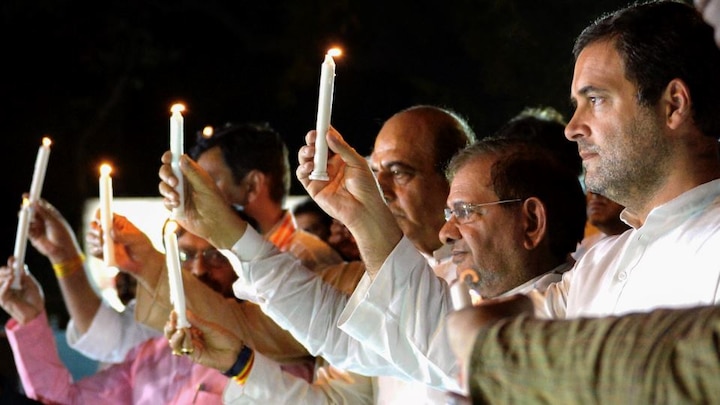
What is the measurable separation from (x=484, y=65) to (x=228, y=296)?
2144 mm

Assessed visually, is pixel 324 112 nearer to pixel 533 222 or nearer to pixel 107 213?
pixel 533 222

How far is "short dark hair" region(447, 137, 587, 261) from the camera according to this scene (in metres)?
3.11

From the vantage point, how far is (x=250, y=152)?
194 inches

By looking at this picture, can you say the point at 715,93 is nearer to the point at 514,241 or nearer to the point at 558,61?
the point at 514,241

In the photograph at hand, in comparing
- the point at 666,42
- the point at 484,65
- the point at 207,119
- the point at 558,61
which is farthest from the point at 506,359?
the point at 207,119

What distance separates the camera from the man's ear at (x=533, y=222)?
121 inches

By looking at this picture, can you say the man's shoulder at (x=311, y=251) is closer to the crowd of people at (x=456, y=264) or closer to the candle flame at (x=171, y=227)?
the crowd of people at (x=456, y=264)

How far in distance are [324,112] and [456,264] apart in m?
0.70

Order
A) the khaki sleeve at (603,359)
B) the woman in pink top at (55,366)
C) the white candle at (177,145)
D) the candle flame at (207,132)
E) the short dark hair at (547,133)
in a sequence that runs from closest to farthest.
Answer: the khaki sleeve at (603,359)
the white candle at (177,145)
the short dark hair at (547,133)
the woman in pink top at (55,366)
the candle flame at (207,132)

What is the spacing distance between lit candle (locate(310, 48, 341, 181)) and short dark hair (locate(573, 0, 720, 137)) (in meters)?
0.72

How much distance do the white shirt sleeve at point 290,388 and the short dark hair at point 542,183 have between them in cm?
91

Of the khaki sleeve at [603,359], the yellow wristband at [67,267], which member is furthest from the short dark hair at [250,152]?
the khaki sleeve at [603,359]

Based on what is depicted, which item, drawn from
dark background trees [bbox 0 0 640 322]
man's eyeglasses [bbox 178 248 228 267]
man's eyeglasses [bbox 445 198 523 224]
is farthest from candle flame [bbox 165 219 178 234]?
dark background trees [bbox 0 0 640 322]

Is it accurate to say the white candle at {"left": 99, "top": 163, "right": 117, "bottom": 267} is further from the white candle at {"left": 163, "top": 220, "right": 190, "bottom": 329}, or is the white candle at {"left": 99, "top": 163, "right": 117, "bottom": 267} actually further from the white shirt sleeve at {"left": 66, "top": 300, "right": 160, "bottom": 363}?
the white shirt sleeve at {"left": 66, "top": 300, "right": 160, "bottom": 363}
